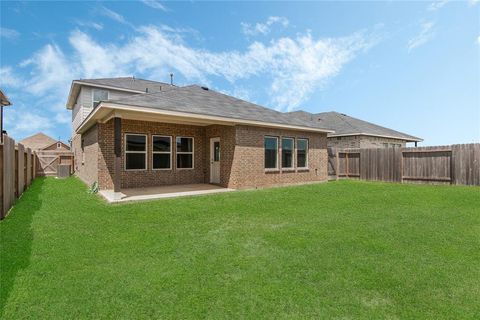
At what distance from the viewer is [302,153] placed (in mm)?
14219

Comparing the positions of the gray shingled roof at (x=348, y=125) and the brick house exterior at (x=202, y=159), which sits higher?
the gray shingled roof at (x=348, y=125)

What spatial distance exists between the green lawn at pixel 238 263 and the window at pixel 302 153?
266 inches

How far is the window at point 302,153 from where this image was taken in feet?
45.9

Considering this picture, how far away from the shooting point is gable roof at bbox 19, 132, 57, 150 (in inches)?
2219

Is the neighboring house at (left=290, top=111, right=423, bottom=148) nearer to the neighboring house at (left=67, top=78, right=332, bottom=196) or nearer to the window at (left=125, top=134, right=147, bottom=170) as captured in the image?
the neighboring house at (left=67, top=78, right=332, bottom=196)

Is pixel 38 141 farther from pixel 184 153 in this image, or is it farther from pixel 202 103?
pixel 202 103

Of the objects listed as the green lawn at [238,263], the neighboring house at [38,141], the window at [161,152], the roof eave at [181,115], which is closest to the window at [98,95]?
the roof eave at [181,115]

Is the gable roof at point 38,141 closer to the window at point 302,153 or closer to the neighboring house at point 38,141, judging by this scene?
the neighboring house at point 38,141

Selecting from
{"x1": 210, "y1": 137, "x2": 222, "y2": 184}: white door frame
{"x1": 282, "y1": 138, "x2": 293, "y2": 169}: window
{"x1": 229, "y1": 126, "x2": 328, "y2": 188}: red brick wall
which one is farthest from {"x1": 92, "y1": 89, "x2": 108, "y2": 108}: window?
{"x1": 282, "y1": 138, "x2": 293, "y2": 169}: window

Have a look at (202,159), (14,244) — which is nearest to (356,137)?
(202,159)

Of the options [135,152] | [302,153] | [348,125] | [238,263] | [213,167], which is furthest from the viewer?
[348,125]

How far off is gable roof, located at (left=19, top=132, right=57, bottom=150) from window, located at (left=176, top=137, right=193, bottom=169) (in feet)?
190

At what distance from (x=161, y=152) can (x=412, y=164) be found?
13.0 m

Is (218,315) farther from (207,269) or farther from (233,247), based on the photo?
(233,247)
